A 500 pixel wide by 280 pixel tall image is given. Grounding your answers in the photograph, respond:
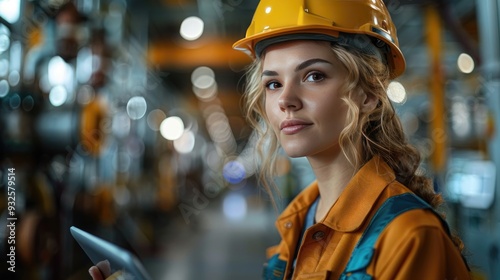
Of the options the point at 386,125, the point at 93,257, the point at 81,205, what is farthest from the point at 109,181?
the point at 386,125

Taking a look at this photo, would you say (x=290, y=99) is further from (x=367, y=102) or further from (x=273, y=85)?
(x=367, y=102)

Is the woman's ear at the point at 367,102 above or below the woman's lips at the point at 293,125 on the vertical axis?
above

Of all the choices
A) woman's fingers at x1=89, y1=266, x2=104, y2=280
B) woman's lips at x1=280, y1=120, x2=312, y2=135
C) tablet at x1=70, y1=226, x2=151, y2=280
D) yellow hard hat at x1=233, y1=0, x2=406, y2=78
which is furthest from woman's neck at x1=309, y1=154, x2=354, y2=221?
woman's fingers at x1=89, y1=266, x2=104, y2=280

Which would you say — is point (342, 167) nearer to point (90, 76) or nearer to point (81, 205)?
point (81, 205)

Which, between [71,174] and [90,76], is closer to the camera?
[71,174]

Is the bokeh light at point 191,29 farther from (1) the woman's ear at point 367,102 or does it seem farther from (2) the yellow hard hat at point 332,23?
(1) the woman's ear at point 367,102

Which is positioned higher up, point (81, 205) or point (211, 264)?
point (81, 205)

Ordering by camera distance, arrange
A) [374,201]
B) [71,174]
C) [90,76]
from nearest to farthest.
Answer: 1. [374,201]
2. [71,174]
3. [90,76]

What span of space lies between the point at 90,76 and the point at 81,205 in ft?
4.34

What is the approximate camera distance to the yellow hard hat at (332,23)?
146cm

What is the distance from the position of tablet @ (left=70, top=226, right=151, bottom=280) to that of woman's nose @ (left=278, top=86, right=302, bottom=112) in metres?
0.65

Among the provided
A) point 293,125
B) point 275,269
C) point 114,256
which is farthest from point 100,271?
point 293,125

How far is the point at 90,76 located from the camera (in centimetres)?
466

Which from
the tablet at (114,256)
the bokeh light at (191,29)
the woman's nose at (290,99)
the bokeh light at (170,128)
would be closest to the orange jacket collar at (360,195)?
the woman's nose at (290,99)
